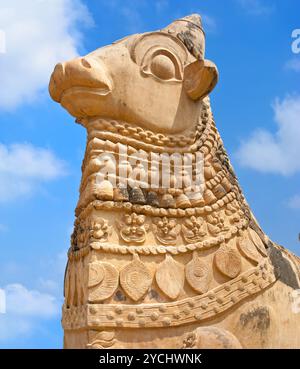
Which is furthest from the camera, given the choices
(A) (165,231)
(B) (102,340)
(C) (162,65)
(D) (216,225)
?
(C) (162,65)

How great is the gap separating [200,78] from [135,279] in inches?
62.2

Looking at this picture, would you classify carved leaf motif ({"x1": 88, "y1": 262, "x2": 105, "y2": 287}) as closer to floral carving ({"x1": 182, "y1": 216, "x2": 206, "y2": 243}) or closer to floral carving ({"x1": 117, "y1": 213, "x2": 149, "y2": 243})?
floral carving ({"x1": 117, "y1": 213, "x2": 149, "y2": 243})

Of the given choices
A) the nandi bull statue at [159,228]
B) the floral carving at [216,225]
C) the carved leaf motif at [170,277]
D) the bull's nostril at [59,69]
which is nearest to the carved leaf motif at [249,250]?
the nandi bull statue at [159,228]

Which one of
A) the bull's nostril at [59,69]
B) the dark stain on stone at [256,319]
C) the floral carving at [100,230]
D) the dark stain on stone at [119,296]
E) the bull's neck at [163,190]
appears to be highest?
the bull's nostril at [59,69]

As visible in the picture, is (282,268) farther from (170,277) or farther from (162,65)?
(162,65)

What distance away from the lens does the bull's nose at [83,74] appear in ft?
14.1

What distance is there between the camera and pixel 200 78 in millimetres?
4496

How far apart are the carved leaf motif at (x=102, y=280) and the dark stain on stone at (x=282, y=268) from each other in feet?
4.16

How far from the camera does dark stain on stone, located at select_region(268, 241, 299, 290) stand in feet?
14.8

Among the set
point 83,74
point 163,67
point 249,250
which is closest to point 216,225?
point 249,250

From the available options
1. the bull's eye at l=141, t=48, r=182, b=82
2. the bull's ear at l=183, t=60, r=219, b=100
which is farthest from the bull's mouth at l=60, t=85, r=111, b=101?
the bull's ear at l=183, t=60, r=219, b=100

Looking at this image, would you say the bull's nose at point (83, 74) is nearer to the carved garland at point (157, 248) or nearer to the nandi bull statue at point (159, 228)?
the nandi bull statue at point (159, 228)

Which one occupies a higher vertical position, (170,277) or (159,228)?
(159,228)

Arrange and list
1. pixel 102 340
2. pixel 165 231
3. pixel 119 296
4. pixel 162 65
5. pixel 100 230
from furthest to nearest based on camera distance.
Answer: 1. pixel 162 65
2. pixel 165 231
3. pixel 100 230
4. pixel 119 296
5. pixel 102 340
